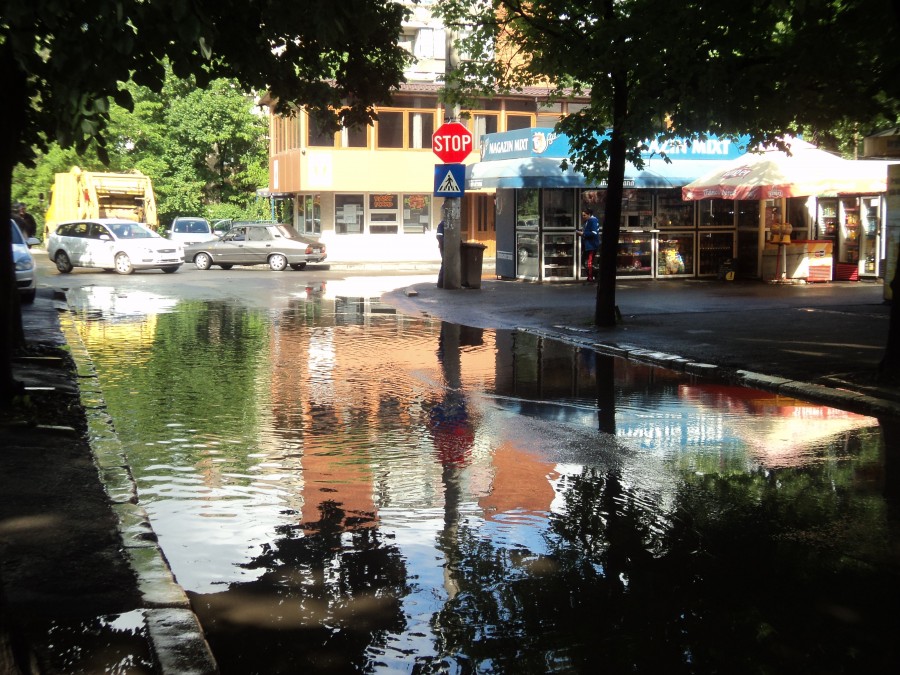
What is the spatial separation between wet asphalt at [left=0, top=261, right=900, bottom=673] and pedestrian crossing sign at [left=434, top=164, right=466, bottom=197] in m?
2.41

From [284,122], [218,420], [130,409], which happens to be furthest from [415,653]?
[284,122]

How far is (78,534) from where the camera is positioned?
19.6ft

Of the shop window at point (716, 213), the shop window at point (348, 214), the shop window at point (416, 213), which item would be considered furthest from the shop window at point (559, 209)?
the shop window at point (348, 214)

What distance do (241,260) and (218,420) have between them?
88.2ft

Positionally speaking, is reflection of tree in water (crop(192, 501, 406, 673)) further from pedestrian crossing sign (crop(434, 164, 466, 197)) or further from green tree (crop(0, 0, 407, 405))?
pedestrian crossing sign (crop(434, 164, 466, 197))

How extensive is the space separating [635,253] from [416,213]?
17806 millimetres

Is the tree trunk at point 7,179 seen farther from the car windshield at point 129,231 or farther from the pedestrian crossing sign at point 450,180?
the car windshield at point 129,231

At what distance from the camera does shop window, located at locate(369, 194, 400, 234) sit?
4388 centimetres

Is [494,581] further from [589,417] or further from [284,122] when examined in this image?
[284,122]

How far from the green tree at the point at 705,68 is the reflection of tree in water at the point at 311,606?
7518 millimetres

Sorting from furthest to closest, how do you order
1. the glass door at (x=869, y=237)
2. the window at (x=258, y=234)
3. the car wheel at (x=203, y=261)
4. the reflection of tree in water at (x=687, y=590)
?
the car wheel at (x=203, y=261) < the window at (x=258, y=234) < the glass door at (x=869, y=237) < the reflection of tree in water at (x=687, y=590)

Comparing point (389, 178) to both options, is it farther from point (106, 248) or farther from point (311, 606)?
point (311, 606)

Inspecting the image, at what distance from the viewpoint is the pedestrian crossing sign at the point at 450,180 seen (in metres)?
24.7

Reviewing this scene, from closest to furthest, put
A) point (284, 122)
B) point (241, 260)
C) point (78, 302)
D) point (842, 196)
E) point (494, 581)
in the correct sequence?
point (494, 581)
point (78, 302)
point (842, 196)
point (241, 260)
point (284, 122)
